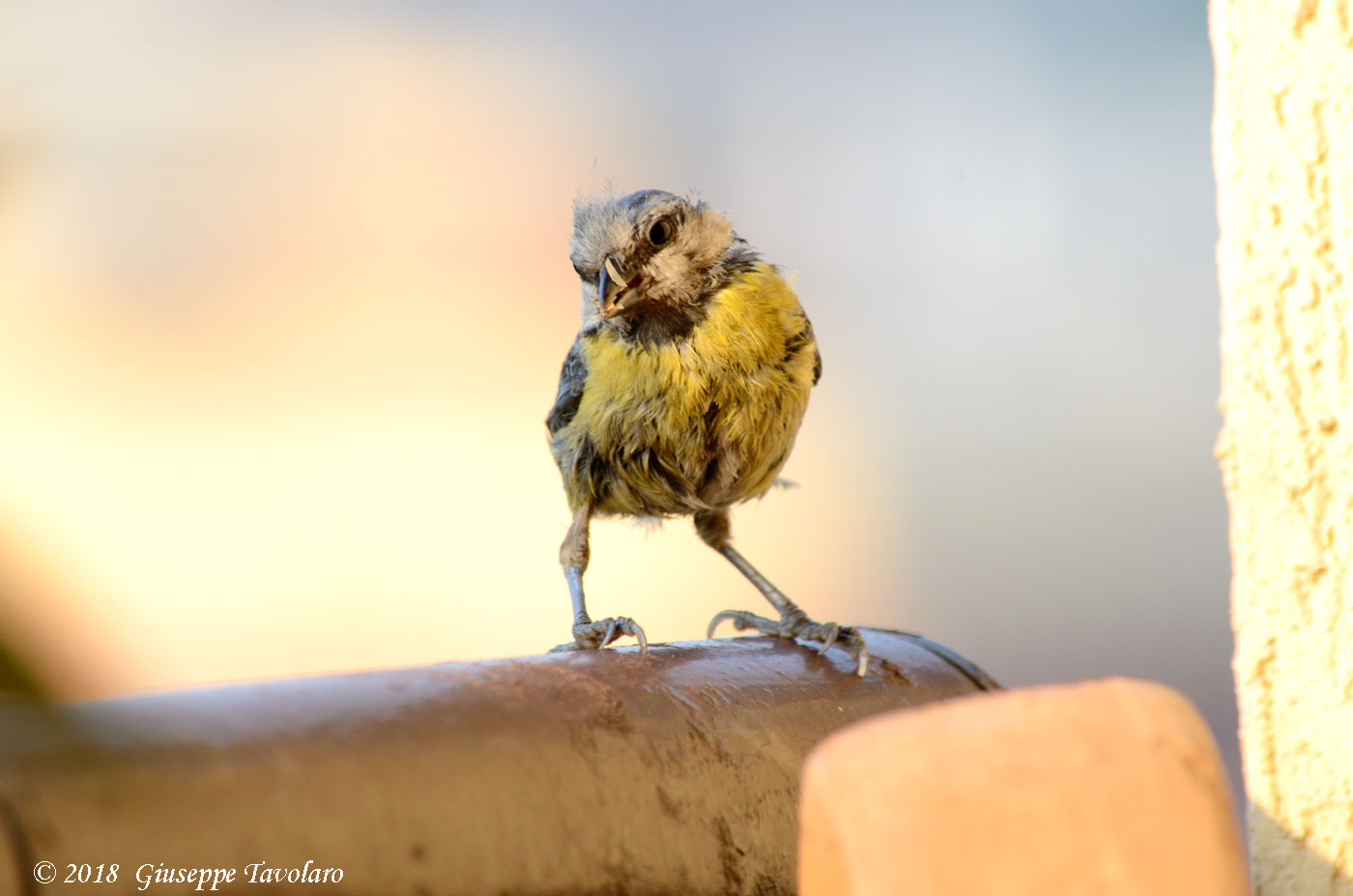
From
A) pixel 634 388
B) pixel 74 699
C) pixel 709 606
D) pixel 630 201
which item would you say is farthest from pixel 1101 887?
pixel 709 606

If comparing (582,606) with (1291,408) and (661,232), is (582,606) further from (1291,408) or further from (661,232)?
(1291,408)

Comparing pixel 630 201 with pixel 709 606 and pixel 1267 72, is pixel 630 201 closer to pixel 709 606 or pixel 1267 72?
pixel 1267 72

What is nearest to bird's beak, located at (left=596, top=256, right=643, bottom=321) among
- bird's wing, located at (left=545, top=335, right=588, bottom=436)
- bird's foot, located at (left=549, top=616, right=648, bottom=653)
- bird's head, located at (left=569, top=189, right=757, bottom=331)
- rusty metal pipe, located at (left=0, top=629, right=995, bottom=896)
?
bird's head, located at (left=569, top=189, right=757, bottom=331)

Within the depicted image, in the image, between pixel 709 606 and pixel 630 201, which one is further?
pixel 709 606

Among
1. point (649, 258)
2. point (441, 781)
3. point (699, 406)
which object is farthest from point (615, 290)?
point (441, 781)

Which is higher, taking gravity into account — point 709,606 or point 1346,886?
point 1346,886

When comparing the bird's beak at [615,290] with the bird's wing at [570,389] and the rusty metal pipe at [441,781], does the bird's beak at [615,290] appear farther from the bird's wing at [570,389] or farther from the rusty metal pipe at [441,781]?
the rusty metal pipe at [441,781]

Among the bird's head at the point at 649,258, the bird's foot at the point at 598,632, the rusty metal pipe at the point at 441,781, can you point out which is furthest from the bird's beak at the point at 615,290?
the rusty metal pipe at the point at 441,781
